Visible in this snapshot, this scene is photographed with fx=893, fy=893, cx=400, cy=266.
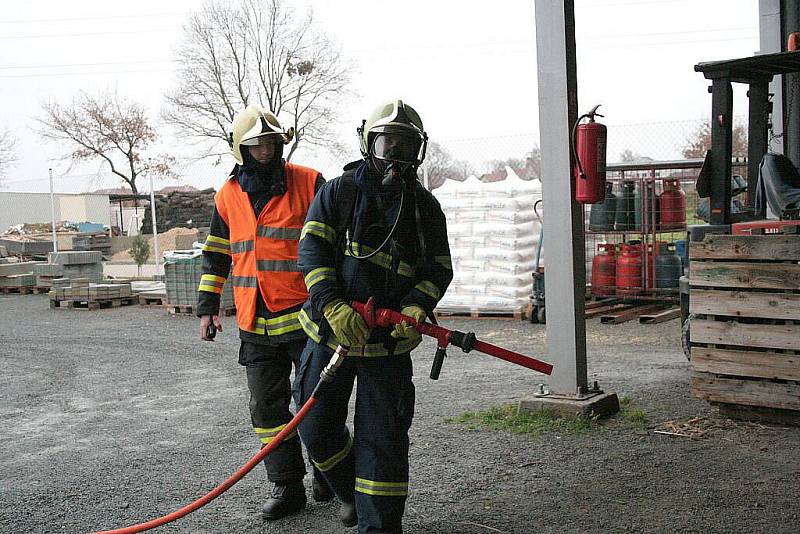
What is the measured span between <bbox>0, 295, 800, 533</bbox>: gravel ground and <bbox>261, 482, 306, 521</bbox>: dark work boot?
6 cm

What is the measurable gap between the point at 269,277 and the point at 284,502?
1.18 metres

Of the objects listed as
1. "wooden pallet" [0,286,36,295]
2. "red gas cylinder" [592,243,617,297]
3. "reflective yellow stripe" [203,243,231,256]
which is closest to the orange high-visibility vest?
"reflective yellow stripe" [203,243,231,256]

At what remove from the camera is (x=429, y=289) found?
418 cm

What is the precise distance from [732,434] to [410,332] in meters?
3.07

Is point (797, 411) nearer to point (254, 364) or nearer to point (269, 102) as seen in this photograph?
point (254, 364)

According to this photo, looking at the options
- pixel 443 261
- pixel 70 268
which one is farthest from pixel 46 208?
pixel 443 261

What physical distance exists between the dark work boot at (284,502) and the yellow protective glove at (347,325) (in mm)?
1201

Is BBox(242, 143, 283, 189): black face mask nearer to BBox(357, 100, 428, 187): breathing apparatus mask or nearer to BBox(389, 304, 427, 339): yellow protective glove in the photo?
BBox(357, 100, 428, 187): breathing apparatus mask

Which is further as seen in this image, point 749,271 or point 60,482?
point 749,271

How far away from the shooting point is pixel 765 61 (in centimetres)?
666

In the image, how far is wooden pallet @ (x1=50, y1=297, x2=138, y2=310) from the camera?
16047mm

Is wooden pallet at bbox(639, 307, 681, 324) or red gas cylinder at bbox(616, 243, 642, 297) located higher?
red gas cylinder at bbox(616, 243, 642, 297)

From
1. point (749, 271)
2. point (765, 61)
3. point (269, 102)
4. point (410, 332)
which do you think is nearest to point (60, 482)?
point (410, 332)

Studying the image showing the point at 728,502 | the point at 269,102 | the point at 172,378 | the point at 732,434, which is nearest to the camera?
the point at 728,502
